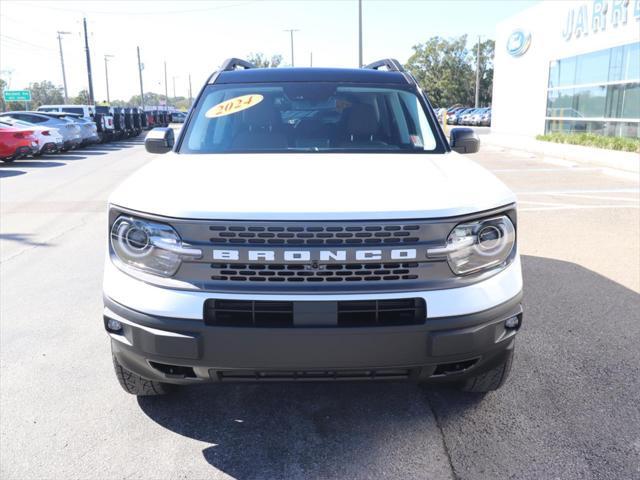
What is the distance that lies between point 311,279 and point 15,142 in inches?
696

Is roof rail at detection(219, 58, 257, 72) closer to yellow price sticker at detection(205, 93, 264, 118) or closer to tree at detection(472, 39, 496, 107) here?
yellow price sticker at detection(205, 93, 264, 118)

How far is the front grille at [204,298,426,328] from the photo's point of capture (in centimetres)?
243

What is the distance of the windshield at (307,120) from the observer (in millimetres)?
3803

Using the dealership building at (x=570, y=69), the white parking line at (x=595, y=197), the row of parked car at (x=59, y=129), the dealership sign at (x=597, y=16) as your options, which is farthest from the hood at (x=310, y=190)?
the dealership sign at (x=597, y=16)

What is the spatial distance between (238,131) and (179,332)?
1.83m

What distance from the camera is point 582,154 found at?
16734mm

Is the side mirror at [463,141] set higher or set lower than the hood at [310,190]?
higher

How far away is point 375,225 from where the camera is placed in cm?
243

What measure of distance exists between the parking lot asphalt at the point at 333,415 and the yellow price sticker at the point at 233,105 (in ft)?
5.89

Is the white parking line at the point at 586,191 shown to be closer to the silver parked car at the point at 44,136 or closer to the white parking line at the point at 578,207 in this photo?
the white parking line at the point at 578,207

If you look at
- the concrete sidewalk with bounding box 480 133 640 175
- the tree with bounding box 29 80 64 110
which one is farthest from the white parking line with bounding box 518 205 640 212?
the tree with bounding box 29 80 64 110

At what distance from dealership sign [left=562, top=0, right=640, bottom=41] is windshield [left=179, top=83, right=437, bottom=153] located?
17.8 meters

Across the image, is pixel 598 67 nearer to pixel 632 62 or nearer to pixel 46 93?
pixel 632 62

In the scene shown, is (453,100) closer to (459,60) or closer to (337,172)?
(459,60)
